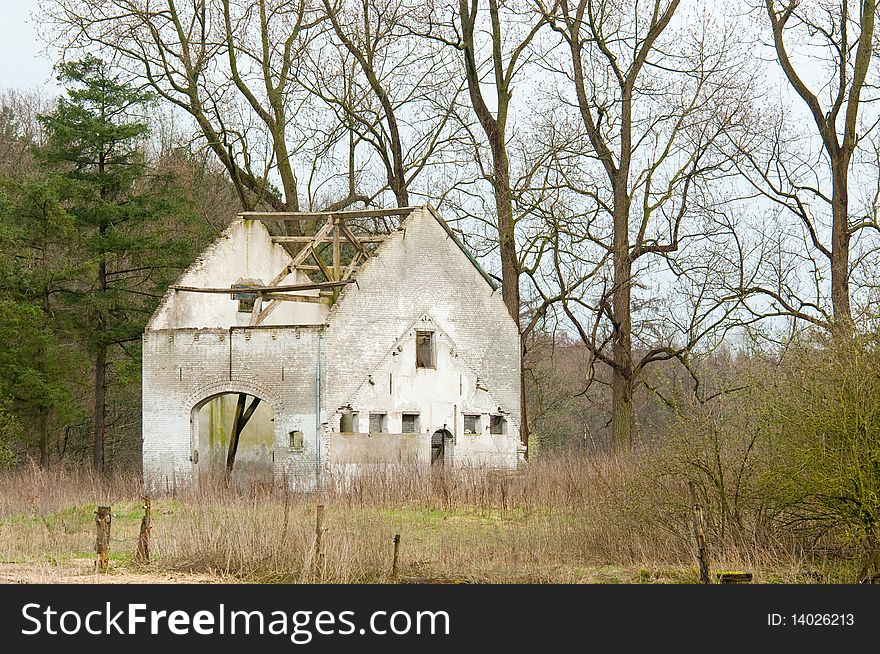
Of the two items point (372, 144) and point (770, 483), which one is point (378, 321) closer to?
point (372, 144)

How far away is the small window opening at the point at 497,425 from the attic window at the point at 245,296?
694 centimetres

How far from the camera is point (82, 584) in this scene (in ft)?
47.9

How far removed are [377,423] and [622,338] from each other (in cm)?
681

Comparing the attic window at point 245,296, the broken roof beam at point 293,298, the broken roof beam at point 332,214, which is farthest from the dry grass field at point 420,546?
the broken roof beam at point 332,214

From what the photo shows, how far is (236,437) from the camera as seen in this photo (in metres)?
32.2

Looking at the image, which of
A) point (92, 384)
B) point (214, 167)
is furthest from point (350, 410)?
point (214, 167)

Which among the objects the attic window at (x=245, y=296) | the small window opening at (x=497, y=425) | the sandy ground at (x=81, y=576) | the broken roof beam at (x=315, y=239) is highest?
the broken roof beam at (x=315, y=239)

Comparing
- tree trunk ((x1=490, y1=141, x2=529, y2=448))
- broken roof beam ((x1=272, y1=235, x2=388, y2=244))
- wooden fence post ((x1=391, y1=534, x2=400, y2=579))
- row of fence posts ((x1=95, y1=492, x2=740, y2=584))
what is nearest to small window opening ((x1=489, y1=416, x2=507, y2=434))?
tree trunk ((x1=490, y1=141, x2=529, y2=448))

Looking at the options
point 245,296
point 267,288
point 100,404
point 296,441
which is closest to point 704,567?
point 296,441

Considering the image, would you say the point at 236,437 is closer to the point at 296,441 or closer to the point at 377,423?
the point at 296,441

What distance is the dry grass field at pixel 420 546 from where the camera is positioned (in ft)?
51.9

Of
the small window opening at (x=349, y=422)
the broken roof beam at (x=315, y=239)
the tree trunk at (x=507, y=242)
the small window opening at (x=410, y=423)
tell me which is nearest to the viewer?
the small window opening at (x=349, y=422)

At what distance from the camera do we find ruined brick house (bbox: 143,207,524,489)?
29.7m

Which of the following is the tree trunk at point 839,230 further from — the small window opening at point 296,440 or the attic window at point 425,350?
the small window opening at point 296,440
